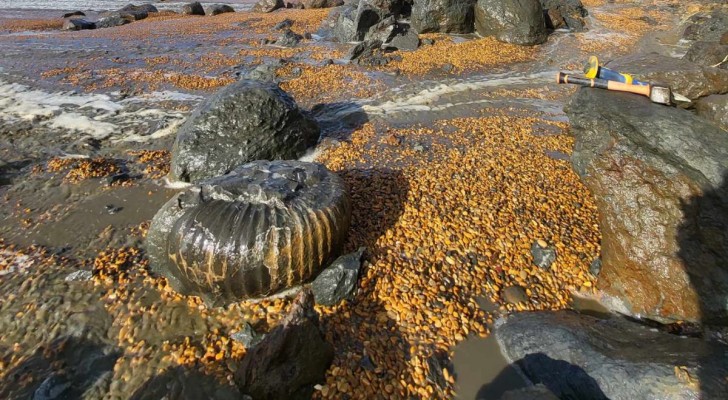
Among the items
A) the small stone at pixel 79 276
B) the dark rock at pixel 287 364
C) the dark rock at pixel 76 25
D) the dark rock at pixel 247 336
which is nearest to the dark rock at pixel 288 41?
the dark rock at pixel 76 25

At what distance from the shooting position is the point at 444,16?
1527cm

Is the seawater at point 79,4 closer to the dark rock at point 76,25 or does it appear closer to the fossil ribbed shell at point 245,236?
the dark rock at point 76,25

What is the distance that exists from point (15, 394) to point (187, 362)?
1536 millimetres

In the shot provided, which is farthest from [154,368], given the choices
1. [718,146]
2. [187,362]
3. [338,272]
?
[718,146]

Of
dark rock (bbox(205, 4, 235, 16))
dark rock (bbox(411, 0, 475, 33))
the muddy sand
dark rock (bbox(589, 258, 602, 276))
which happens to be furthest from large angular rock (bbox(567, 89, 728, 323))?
dark rock (bbox(205, 4, 235, 16))

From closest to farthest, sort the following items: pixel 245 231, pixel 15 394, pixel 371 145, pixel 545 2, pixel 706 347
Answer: pixel 706 347 → pixel 15 394 → pixel 245 231 → pixel 371 145 → pixel 545 2

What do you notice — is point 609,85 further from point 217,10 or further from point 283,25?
point 217,10

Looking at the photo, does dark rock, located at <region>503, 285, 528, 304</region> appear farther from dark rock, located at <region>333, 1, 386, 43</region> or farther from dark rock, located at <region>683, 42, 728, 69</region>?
dark rock, located at <region>333, 1, 386, 43</region>

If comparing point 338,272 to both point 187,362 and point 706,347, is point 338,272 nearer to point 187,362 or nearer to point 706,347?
point 187,362

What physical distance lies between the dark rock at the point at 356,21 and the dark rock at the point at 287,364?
44.9 feet

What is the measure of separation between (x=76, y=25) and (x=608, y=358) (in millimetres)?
24375

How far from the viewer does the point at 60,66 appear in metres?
12.6

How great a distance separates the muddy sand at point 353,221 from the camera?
3.96 meters

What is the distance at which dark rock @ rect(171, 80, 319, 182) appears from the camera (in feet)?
21.9
